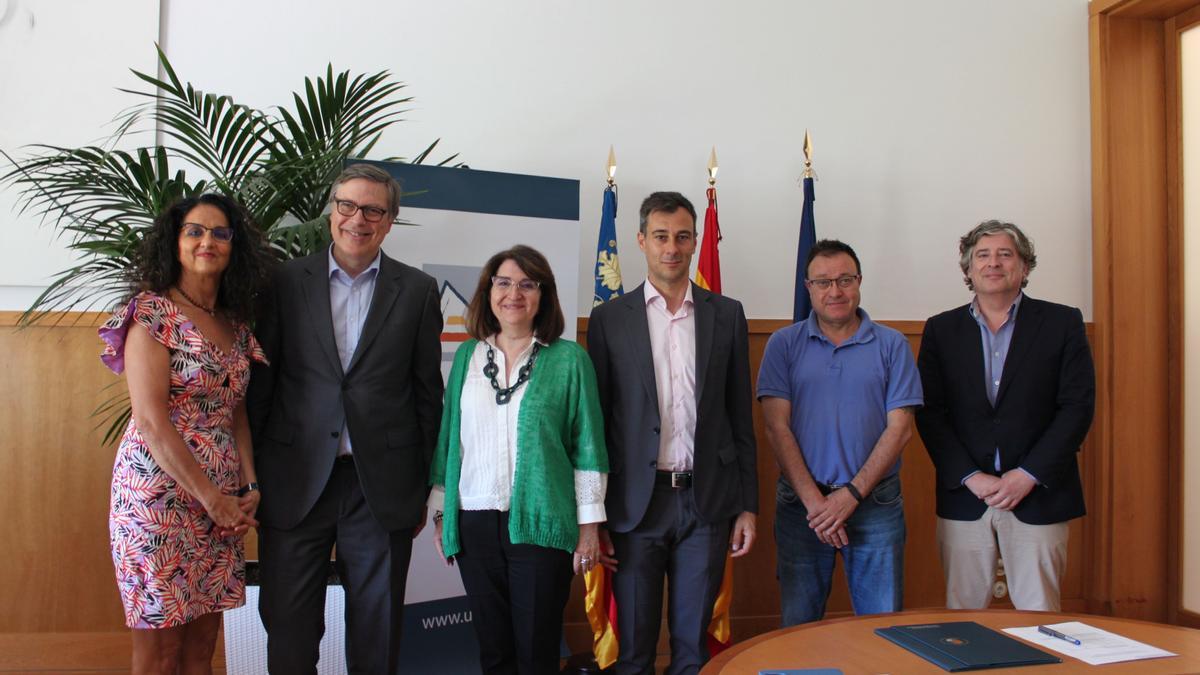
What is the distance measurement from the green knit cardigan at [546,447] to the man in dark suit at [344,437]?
0.37ft

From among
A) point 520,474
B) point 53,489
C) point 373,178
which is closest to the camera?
point 520,474

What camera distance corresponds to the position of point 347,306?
2291 mm

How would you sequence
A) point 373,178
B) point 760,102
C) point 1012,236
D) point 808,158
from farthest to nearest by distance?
point 760,102 → point 808,158 → point 1012,236 → point 373,178

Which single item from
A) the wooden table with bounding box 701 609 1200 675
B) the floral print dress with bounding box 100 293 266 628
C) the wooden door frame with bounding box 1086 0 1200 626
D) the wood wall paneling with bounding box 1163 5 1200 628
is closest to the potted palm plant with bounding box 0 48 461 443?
the floral print dress with bounding box 100 293 266 628

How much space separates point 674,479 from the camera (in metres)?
2.37

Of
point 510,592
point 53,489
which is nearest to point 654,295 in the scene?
point 510,592

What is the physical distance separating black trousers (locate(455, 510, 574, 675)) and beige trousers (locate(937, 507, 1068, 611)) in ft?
4.38

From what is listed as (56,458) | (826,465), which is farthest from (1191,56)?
(56,458)

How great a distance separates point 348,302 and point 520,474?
2.18 feet

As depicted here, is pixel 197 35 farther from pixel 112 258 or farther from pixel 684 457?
Result: pixel 684 457

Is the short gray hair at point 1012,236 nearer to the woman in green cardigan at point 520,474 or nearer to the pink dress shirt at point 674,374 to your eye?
the pink dress shirt at point 674,374

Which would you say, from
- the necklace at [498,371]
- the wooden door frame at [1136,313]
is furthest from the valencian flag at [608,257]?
the wooden door frame at [1136,313]

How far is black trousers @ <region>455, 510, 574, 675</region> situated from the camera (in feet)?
7.14

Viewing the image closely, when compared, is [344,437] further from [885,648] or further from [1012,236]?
[1012,236]
